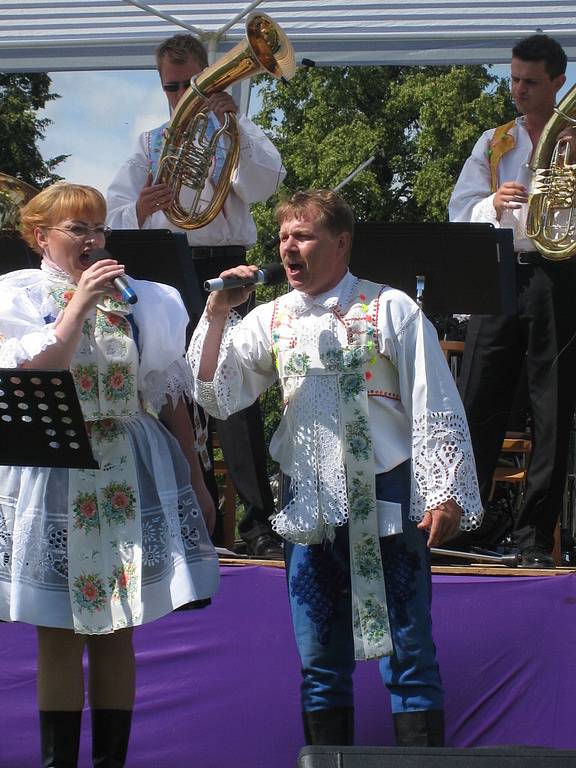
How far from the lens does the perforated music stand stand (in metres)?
3.14

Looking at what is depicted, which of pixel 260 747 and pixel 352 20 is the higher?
pixel 352 20

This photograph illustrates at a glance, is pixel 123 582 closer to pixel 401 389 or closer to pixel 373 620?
pixel 373 620

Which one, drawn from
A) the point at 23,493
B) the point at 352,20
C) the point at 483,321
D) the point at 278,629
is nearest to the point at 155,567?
the point at 23,493

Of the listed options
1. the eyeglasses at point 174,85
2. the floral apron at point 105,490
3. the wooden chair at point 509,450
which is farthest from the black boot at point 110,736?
the wooden chair at point 509,450

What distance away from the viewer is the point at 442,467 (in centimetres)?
343

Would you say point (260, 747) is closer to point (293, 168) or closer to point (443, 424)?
point (443, 424)

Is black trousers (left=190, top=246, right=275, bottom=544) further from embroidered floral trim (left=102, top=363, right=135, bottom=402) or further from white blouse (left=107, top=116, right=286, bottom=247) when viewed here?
embroidered floral trim (left=102, top=363, right=135, bottom=402)

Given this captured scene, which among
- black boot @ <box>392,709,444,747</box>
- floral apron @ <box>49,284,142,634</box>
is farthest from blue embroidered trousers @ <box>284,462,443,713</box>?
floral apron @ <box>49,284,142,634</box>

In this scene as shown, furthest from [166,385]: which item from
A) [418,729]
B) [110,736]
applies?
[418,729]

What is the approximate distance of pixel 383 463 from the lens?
11.6 ft

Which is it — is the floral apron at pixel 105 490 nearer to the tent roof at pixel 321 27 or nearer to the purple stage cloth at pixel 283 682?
the purple stage cloth at pixel 283 682

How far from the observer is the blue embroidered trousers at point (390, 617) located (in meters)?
3.46

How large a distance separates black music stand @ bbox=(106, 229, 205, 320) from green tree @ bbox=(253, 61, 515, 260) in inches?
638

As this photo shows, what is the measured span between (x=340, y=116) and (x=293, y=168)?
4.65 feet
